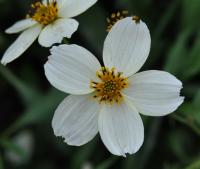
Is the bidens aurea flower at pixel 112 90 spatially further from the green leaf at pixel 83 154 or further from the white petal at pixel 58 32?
the green leaf at pixel 83 154

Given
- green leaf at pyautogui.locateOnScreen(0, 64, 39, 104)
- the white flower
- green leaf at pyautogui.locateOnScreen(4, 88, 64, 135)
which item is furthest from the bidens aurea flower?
green leaf at pyautogui.locateOnScreen(0, 64, 39, 104)

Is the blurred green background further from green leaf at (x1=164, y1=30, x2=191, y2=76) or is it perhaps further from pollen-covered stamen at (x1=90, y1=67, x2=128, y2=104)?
pollen-covered stamen at (x1=90, y1=67, x2=128, y2=104)

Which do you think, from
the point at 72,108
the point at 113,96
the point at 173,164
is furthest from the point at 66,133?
the point at 173,164

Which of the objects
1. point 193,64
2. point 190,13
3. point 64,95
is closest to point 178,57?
point 193,64

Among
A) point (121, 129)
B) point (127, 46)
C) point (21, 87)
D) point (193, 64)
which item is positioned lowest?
point (193, 64)

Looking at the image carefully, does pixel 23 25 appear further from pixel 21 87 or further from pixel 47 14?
pixel 21 87

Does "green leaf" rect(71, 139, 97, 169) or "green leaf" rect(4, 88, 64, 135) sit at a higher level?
"green leaf" rect(4, 88, 64, 135)
